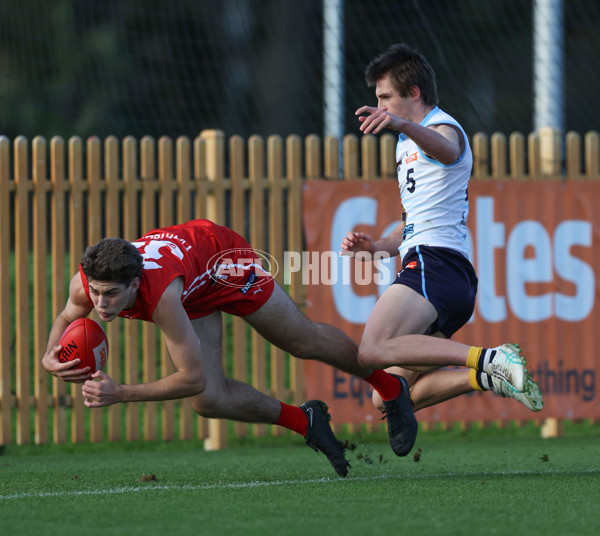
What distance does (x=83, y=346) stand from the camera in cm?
530

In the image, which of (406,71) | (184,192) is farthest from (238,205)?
(406,71)

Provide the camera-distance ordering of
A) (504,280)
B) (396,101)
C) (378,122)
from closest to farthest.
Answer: (378,122)
(396,101)
(504,280)

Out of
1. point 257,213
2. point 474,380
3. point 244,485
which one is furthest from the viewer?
point 257,213

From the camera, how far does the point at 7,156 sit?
8172 millimetres

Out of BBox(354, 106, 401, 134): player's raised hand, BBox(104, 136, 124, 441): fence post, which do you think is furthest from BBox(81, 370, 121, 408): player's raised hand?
BBox(104, 136, 124, 441): fence post

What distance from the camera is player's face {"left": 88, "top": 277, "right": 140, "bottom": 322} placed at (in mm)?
5070

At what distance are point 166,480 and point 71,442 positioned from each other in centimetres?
274

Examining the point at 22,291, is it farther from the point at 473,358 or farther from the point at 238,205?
the point at 473,358

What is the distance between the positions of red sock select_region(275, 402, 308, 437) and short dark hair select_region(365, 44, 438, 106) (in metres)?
1.81

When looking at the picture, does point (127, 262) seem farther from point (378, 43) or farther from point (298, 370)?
point (378, 43)

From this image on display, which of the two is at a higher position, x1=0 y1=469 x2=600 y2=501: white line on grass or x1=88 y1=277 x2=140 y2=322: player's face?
x1=88 y1=277 x2=140 y2=322: player's face

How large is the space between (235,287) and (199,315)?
305mm

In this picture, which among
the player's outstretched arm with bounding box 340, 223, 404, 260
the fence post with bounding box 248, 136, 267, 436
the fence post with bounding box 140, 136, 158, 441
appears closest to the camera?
the player's outstretched arm with bounding box 340, 223, 404, 260

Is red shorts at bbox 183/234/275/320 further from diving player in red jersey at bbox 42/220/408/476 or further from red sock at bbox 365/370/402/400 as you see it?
red sock at bbox 365/370/402/400
